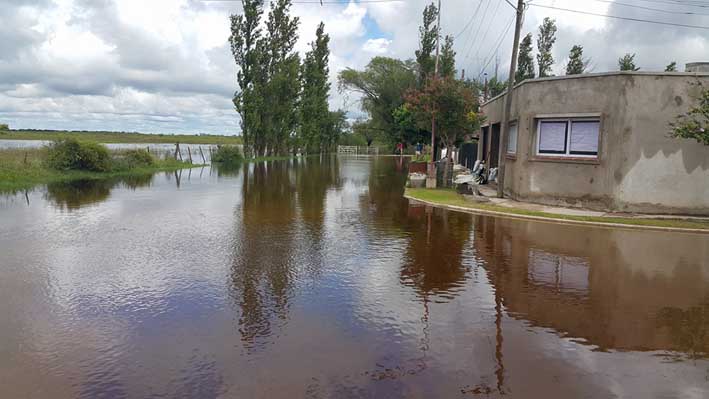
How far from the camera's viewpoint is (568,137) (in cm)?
1617

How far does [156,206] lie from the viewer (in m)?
16.2

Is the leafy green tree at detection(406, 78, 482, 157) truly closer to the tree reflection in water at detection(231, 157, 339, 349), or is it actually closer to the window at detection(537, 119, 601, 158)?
the window at detection(537, 119, 601, 158)

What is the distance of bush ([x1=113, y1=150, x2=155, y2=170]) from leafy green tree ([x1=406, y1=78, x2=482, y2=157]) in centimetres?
1833

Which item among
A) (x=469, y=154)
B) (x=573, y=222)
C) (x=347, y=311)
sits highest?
(x=469, y=154)

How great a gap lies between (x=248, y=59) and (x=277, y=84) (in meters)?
3.87

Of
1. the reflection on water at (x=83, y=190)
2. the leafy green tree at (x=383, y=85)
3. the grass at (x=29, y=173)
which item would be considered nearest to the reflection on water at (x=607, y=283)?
the reflection on water at (x=83, y=190)

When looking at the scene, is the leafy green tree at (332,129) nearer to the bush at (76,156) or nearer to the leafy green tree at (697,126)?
the bush at (76,156)

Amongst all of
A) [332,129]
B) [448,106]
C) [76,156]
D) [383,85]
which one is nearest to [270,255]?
[448,106]

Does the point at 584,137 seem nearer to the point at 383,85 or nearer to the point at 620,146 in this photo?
the point at 620,146

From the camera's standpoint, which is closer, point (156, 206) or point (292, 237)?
point (292, 237)

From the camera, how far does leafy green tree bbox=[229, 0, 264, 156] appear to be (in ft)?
144

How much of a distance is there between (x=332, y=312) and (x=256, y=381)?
197cm

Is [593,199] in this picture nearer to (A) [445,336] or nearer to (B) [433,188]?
(B) [433,188]

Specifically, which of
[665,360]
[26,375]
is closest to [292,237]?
[26,375]
